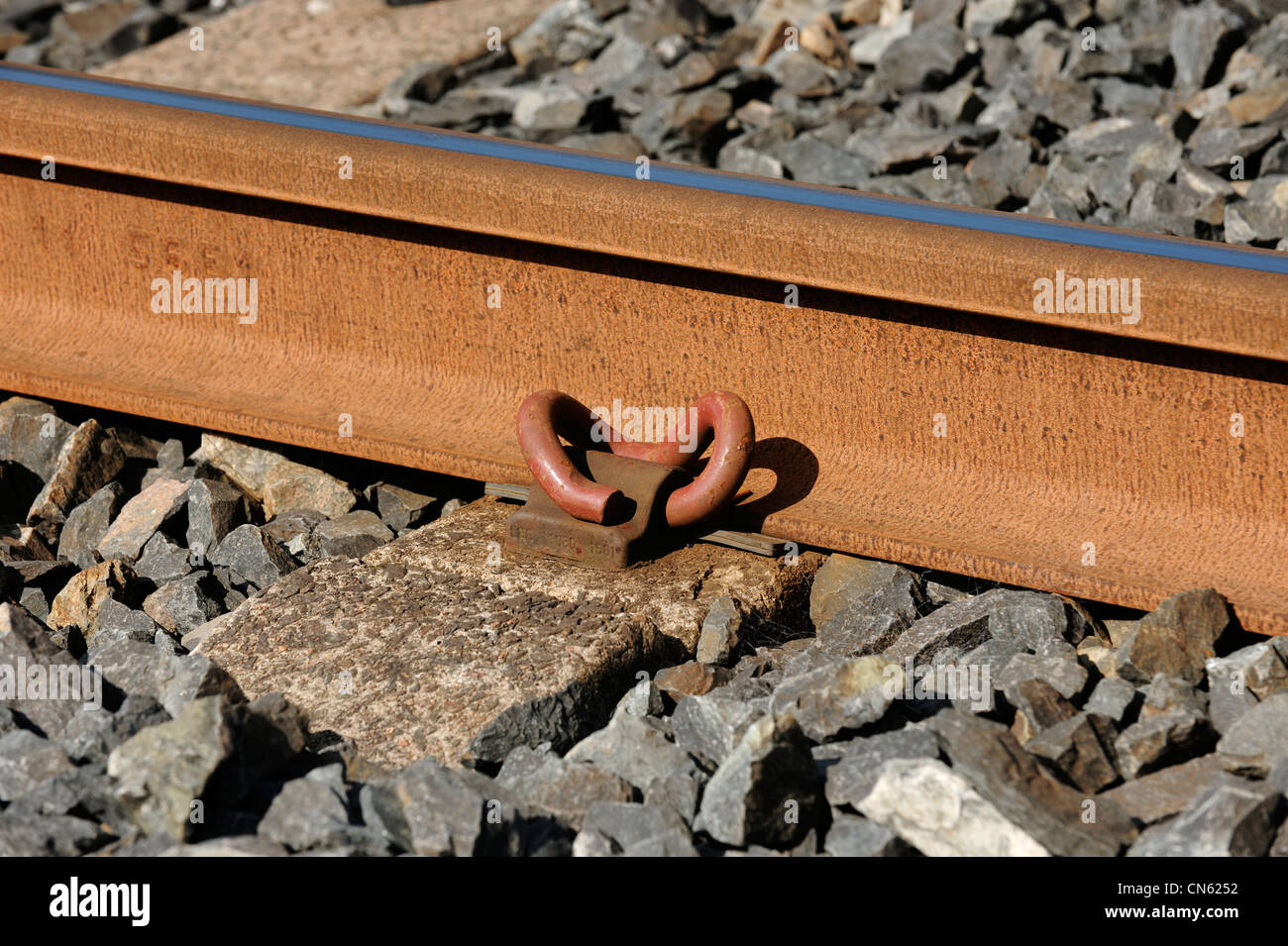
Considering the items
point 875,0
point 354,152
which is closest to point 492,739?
point 354,152

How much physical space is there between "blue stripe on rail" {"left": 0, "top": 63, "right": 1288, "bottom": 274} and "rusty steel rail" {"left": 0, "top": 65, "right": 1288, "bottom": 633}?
0.06 feet

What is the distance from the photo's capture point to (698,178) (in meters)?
3.59

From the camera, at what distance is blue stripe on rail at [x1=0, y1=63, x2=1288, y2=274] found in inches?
122

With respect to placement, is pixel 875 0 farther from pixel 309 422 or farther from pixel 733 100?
pixel 309 422

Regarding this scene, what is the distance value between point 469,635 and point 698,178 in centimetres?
130

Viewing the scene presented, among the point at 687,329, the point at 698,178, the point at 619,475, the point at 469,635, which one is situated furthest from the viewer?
the point at 698,178

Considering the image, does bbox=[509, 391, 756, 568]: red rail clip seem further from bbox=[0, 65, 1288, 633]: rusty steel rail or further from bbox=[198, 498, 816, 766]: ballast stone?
bbox=[0, 65, 1288, 633]: rusty steel rail

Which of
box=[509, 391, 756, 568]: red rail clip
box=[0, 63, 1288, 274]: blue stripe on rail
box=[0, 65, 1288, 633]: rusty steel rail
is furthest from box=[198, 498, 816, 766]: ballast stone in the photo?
box=[0, 63, 1288, 274]: blue stripe on rail

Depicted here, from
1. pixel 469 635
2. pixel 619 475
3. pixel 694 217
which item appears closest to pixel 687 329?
pixel 694 217

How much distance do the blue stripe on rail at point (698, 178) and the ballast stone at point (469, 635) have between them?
2.69 ft

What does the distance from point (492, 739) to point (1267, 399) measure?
1589 mm

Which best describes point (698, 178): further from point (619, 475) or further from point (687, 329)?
point (619, 475)
